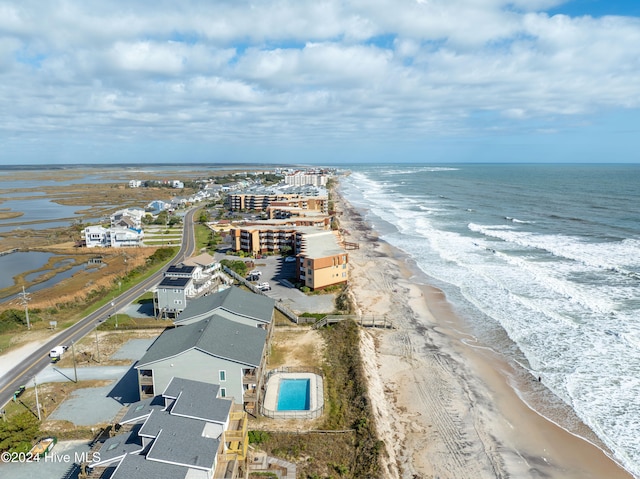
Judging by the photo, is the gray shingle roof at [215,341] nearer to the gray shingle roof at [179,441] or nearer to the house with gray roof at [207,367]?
the house with gray roof at [207,367]

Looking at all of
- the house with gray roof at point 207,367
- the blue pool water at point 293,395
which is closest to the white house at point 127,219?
the house with gray roof at point 207,367

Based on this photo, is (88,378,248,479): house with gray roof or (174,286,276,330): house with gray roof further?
(174,286,276,330): house with gray roof

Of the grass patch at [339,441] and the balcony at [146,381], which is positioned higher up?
the balcony at [146,381]

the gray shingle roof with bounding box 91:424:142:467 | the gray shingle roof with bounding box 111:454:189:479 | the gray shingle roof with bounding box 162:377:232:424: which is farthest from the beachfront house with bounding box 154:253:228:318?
the gray shingle roof with bounding box 111:454:189:479

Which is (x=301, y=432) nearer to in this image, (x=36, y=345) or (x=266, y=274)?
(x=36, y=345)

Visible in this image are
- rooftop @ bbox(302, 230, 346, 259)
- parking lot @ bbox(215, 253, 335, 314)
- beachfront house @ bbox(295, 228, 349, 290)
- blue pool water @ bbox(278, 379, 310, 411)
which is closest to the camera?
blue pool water @ bbox(278, 379, 310, 411)

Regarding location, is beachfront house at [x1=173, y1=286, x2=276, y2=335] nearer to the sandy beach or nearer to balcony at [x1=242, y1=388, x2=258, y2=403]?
balcony at [x1=242, y1=388, x2=258, y2=403]

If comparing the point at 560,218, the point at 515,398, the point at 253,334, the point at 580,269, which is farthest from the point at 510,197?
the point at 253,334
